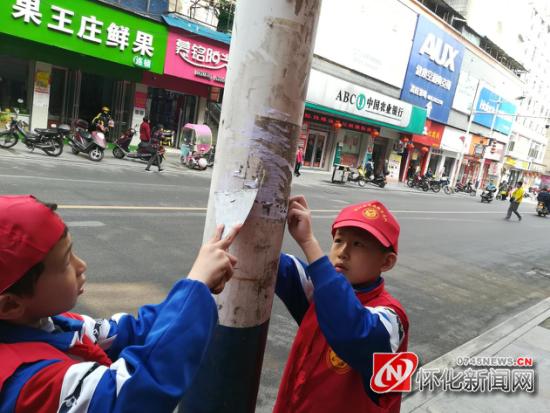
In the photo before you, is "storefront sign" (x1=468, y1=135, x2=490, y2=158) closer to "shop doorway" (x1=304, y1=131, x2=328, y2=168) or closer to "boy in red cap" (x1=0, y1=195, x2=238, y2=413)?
"shop doorway" (x1=304, y1=131, x2=328, y2=168)

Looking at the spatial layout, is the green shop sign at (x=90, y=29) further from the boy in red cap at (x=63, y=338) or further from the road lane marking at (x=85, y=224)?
the boy in red cap at (x=63, y=338)

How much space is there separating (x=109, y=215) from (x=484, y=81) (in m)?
37.5

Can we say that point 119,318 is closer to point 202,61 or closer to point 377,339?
point 377,339

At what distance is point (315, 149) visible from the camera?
82.9ft

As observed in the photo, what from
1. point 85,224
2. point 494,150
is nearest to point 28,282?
point 85,224

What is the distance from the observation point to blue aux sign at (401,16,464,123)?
28.6m

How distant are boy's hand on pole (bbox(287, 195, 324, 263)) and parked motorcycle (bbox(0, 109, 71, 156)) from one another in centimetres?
1247

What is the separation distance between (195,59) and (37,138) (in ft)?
22.4

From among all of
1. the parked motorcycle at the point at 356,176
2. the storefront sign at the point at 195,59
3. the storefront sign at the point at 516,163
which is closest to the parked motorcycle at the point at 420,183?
the parked motorcycle at the point at 356,176

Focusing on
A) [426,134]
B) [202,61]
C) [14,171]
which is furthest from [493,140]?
[14,171]

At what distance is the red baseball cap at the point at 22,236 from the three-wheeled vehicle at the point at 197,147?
14.3m

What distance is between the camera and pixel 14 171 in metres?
8.95

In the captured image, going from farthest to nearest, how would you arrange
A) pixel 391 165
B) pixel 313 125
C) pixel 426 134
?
1. pixel 426 134
2. pixel 391 165
3. pixel 313 125

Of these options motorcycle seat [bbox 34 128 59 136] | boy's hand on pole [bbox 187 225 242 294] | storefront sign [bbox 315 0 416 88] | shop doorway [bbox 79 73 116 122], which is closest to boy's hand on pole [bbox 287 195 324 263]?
boy's hand on pole [bbox 187 225 242 294]
